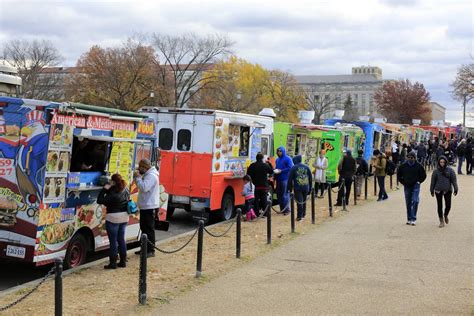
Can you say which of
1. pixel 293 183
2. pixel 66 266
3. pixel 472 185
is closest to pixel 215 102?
pixel 472 185

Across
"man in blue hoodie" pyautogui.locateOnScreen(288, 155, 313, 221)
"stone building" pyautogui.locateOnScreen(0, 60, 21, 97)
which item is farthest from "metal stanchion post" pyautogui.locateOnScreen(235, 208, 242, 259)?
"stone building" pyautogui.locateOnScreen(0, 60, 21, 97)

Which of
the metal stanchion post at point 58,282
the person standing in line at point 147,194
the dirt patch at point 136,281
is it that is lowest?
the dirt patch at point 136,281

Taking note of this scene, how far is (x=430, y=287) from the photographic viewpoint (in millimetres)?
7695

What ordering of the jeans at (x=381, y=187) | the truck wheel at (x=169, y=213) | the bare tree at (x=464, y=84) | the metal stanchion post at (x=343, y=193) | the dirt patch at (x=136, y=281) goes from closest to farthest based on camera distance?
the dirt patch at (x=136, y=281), the truck wheel at (x=169, y=213), the metal stanchion post at (x=343, y=193), the jeans at (x=381, y=187), the bare tree at (x=464, y=84)

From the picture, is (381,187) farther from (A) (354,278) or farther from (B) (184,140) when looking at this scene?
(A) (354,278)

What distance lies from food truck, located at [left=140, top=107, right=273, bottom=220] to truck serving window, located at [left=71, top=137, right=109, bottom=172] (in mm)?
4475

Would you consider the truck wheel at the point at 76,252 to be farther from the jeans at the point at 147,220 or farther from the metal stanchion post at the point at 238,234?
the metal stanchion post at the point at 238,234

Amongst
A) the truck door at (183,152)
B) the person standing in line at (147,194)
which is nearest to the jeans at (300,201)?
the truck door at (183,152)

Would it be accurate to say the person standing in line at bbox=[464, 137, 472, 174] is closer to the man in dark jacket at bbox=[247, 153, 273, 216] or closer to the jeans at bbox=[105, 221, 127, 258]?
the man in dark jacket at bbox=[247, 153, 273, 216]

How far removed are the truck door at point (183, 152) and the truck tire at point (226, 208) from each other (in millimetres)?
1137

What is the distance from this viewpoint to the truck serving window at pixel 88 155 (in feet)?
27.6

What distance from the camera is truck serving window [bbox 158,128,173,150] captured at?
44.8 feet

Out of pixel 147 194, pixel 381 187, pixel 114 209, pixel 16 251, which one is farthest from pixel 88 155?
pixel 381 187

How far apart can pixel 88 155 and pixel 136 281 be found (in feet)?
7.26
